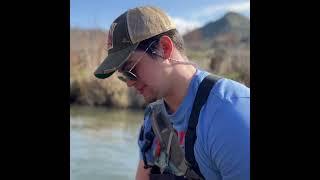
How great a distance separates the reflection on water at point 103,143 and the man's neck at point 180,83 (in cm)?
410

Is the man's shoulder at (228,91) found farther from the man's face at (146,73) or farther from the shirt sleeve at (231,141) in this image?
the man's face at (146,73)

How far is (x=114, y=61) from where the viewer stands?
189 cm

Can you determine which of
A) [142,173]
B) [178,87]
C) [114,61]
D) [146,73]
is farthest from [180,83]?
[142,173]

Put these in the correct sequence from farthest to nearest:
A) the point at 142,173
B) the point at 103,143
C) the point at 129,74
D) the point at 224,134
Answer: the point at 103,143
the point at 142,173
the point at 129,74
the point at 224,134

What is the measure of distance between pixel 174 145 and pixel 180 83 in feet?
0.75

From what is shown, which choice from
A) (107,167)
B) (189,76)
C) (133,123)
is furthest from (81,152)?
(189,76)

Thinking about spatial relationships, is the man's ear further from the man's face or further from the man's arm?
the man's arm

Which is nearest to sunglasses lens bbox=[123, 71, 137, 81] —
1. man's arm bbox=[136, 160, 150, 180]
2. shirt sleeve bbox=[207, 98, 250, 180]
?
shirt sleeve bbox=[207, 98, 250, 180]

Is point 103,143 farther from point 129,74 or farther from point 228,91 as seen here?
point 228,91

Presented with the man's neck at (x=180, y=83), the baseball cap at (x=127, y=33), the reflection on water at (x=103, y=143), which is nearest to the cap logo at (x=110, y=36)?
the baseball cap at (x=127, y=33)
